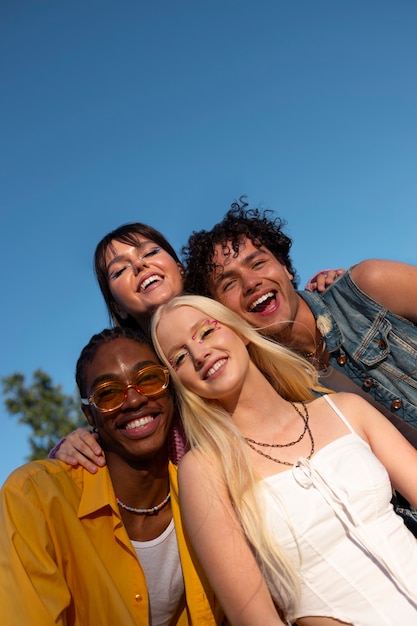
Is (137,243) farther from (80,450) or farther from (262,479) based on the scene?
(262,479)

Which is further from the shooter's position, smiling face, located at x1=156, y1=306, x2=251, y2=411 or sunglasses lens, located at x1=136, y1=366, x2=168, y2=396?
sunglasses lens, located at x1=136, y1=366, x2=168, y2=396

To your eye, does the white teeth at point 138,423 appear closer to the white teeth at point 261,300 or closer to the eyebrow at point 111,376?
the eyebrow at point 111,376

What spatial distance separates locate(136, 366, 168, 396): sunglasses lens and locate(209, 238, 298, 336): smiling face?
696mm

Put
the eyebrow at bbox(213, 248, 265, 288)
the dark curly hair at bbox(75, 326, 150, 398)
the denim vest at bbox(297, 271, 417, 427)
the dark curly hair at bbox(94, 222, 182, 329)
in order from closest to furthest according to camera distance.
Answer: the denim vest at bbox(297, 271, 417, 427)
the dark curly hair at bbox(75, 326, 150, 398)
the eyebrow at bbox(213, 248, 265, 288)
the dark curly hair at bbox(94, 222, 182, 329)

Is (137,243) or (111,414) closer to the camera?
(111,414)

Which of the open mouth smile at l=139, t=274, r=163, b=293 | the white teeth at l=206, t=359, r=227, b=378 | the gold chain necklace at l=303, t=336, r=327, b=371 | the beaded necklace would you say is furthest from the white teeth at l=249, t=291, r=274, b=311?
the beaded necklace

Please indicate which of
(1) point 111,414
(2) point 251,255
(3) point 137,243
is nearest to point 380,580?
(1) point 111,414

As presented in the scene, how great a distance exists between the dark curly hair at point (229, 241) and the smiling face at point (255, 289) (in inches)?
2.7

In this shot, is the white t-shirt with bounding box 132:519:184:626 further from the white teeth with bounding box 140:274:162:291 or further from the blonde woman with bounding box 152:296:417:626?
the white teeth with bounding box 140:274:162:291

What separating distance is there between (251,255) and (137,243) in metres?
1.16

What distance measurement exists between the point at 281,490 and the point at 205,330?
0.99 metres

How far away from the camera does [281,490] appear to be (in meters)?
2.93

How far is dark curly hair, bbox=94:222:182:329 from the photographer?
4797 mm

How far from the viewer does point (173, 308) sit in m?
3.50
